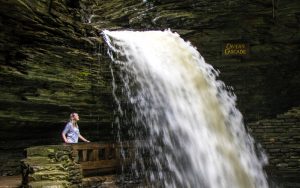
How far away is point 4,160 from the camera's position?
1066 centimetres

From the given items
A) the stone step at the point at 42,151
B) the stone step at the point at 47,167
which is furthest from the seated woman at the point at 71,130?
the stone step at the point at 47,167

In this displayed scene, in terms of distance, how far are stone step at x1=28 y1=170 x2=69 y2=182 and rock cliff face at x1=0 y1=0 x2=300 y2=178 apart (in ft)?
10.0

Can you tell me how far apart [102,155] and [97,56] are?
9.90 feet

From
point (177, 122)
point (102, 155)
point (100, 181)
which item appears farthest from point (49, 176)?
point (177, 122)

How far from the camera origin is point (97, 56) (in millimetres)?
11492

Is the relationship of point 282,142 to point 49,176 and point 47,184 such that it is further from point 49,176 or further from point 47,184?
point 47,184

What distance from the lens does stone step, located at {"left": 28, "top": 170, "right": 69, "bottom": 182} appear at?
296 inches

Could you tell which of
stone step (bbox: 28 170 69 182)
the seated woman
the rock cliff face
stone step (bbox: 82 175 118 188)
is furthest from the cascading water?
stone step (bbox: 28 170 69 182)

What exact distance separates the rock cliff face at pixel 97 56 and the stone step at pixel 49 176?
3.06 metres

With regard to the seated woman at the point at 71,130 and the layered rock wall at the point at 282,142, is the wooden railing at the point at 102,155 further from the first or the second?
the layered rock wall at the point at 282,142

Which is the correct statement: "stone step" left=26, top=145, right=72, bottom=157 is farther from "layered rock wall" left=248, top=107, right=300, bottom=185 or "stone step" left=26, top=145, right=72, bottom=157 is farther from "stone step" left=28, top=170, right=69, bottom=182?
"layered rock wall" left=248, top=107, right=300, bottom=185

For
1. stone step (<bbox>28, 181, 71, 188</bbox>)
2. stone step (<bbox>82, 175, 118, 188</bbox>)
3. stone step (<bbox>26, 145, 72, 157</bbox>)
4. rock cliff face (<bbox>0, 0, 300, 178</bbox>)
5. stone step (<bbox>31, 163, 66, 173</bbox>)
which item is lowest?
stone step (<bbox>82, 175, 118, 188</bbox>)

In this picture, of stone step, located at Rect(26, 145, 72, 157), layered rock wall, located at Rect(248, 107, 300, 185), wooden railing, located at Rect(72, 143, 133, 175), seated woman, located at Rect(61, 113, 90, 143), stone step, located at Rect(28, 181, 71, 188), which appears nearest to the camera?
stone step, located at Rect(28, 181, 71, 188)

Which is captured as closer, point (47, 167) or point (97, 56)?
point (47, 167)
